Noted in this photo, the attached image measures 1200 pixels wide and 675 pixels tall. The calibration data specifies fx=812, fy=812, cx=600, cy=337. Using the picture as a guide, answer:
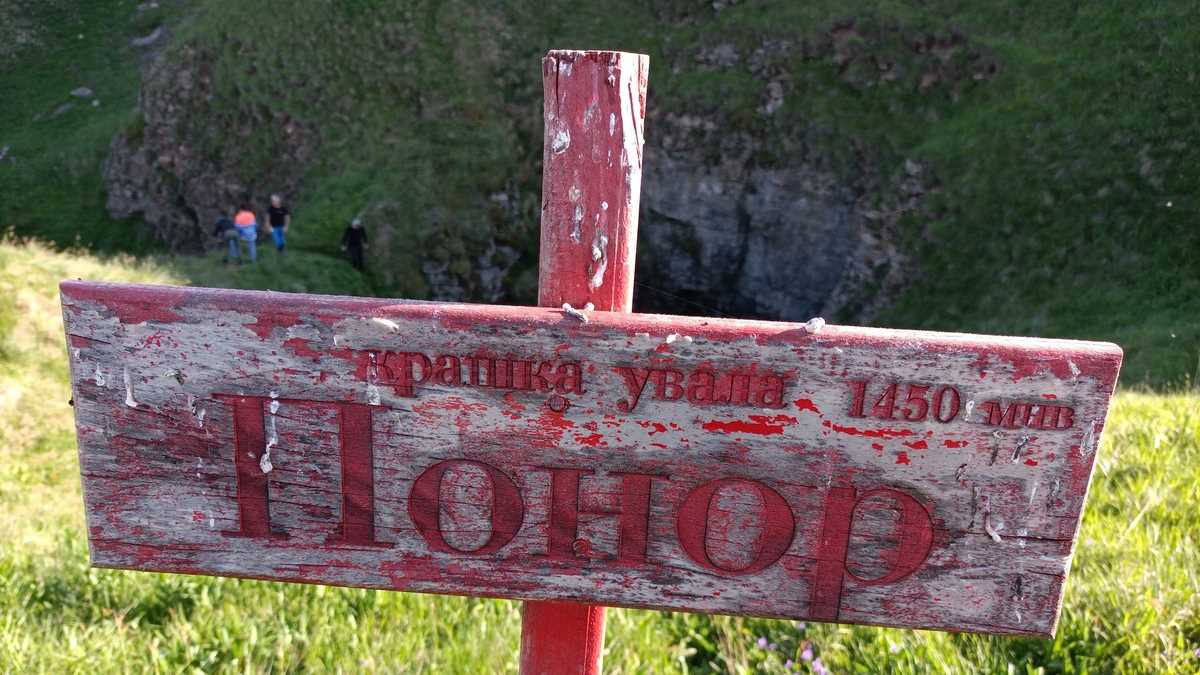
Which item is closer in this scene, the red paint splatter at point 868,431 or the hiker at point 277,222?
the red paint splatter at point 868,431

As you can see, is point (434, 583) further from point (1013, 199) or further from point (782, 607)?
point (1013, 199)

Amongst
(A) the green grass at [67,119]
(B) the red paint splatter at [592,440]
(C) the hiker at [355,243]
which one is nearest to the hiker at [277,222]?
(C) the hiker at [355,243]

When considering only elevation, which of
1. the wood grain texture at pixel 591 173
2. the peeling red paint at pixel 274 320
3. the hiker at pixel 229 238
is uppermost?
the wood grain texture at pixel 591 173

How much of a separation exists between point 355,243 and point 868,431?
46.0 feet

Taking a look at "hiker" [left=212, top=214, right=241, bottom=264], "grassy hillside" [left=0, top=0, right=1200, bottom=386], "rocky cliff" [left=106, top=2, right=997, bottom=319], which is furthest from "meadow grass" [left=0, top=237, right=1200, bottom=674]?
"rocky cliff" [left=106, top=2, right=997, bottom=319]

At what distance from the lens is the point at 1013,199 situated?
1309 centimetres

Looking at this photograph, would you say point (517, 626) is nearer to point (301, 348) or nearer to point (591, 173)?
point (301, 348)

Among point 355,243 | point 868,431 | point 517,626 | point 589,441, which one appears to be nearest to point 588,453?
point 589,441

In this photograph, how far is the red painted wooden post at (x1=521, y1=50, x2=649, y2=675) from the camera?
4.96 ft

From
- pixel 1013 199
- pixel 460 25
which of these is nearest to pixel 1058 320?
pixel 1013 199

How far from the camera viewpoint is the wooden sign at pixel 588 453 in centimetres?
142

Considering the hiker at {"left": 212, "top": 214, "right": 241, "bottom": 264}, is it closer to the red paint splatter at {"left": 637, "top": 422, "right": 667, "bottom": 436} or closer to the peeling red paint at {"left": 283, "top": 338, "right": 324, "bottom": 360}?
the peeling red paint at {"left": 283, "top": 338, "right": 324, "bottom": 360}

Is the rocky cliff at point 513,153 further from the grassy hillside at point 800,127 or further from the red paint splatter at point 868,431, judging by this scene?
the red paint splatter at point 868,431

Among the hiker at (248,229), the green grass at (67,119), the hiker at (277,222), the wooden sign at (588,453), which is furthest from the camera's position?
the green grass at (67,119)
